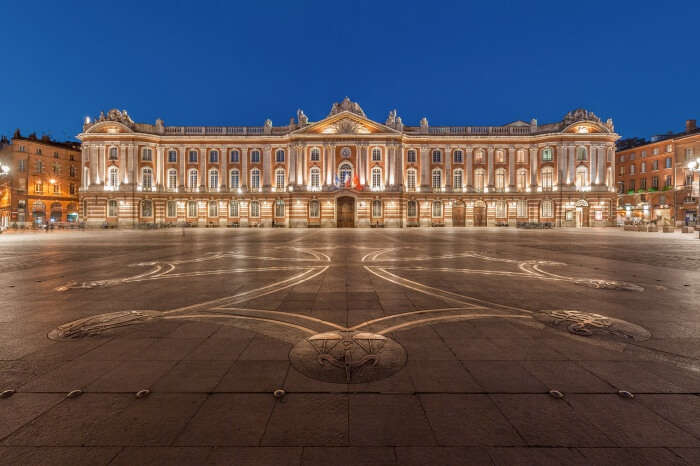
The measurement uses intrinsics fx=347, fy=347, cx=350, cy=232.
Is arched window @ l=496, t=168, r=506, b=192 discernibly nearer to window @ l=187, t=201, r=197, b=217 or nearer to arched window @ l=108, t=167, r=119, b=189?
window @ l=187, t=201, r=197, b=217

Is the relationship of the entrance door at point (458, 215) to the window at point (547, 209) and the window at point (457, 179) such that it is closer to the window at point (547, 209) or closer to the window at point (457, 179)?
the window at point (457, 179)

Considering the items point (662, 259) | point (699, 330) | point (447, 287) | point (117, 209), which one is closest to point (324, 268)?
point (447, 287)

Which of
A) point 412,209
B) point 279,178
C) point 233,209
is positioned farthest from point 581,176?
point 233,209

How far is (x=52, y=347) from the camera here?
4.41 metres

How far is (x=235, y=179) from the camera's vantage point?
52812mm

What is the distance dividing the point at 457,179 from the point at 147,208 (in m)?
46.6

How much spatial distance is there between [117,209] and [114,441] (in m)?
58.0

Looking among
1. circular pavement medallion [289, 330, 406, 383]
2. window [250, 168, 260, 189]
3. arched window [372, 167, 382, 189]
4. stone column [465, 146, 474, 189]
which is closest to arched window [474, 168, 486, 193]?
stone column [465, 146, 474, 189]

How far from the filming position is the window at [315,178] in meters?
50.5

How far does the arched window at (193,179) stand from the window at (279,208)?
12.5 meters

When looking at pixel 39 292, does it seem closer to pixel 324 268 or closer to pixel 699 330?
pixel 324 268

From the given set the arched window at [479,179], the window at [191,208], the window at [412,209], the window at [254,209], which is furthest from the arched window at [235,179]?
the arched window at [479,179]

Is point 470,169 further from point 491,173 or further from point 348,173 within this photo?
point 348,173

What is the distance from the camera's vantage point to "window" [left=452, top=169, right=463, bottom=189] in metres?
52.2
